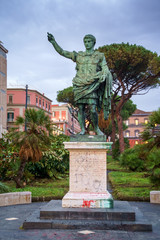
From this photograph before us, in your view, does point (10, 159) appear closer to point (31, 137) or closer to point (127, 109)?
point (31, 137)

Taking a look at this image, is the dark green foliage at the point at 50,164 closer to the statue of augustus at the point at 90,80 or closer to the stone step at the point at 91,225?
the statue of augustus at the point at 90,80

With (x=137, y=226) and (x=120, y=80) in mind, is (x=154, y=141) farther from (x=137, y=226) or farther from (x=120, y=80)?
(x=120, y=80)

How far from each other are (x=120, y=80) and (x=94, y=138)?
19.9 m

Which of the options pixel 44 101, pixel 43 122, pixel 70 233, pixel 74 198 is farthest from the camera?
pixel 44 101

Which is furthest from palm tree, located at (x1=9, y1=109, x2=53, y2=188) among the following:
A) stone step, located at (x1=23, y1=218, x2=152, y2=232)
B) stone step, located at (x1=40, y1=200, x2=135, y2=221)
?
stone step, located at (x1=23, y1=218, x2=152, y2=232)

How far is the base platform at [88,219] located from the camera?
5078mm

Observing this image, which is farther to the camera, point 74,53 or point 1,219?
point 74,53

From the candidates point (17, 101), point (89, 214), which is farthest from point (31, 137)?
point (17, 101)

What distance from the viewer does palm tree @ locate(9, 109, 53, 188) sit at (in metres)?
9.88

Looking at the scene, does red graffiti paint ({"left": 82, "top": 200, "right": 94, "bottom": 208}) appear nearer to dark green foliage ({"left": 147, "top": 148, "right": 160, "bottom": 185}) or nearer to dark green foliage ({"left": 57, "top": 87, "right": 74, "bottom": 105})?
dark green foliage ({"left": 147, "top": 148, "right": 160, "bottom": 185})

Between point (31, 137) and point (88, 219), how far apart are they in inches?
200

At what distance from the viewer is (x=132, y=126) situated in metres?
76.2

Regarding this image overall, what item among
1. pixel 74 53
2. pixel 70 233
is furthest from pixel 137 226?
pixel 74 53

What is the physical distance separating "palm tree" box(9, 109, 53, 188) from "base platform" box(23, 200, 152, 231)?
14.2ft
